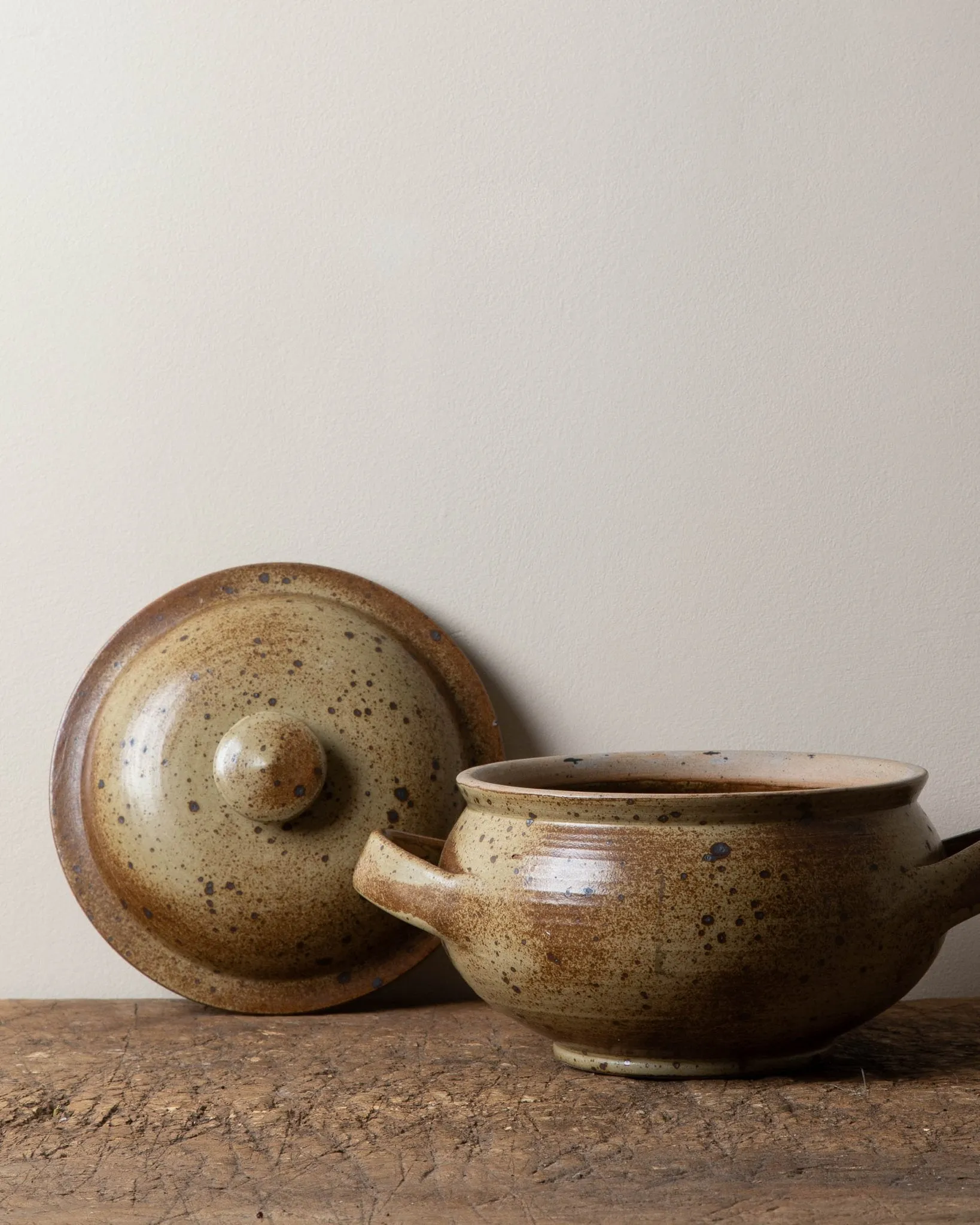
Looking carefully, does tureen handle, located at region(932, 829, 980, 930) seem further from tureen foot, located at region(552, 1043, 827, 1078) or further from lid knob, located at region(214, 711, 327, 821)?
lid knob, located at region(214, 711, 327, 821)

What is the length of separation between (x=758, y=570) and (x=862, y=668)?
13cm

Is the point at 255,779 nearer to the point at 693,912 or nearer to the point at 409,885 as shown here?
the point at 409,885

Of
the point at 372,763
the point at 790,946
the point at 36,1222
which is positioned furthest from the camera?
the point at 372,763

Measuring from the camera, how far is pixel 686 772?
1009 millimetres

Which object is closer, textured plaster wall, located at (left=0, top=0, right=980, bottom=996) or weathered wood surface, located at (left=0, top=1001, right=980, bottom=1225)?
weathered wood surface, located at (left=0, top=1001, right=980, bottom=1225)

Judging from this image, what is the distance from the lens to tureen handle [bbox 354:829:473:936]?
87 cm

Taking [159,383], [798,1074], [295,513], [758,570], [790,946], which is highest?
[159,383]

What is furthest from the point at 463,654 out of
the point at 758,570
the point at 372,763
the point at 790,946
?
the point at 790,946

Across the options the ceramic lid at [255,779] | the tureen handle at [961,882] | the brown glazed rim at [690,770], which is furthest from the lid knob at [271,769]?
the tureen handle at [961,882]

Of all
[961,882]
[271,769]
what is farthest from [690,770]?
[271,769]

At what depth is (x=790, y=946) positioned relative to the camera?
80cm

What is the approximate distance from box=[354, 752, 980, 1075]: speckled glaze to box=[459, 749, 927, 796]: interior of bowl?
0.26 ft

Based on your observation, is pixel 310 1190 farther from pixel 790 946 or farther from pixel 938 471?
pixel 938 471

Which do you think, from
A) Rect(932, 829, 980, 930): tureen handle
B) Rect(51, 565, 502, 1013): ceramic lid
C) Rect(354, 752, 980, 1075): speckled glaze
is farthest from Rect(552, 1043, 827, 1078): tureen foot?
Rect(51, 565, 502, 1013): ceramic lid
